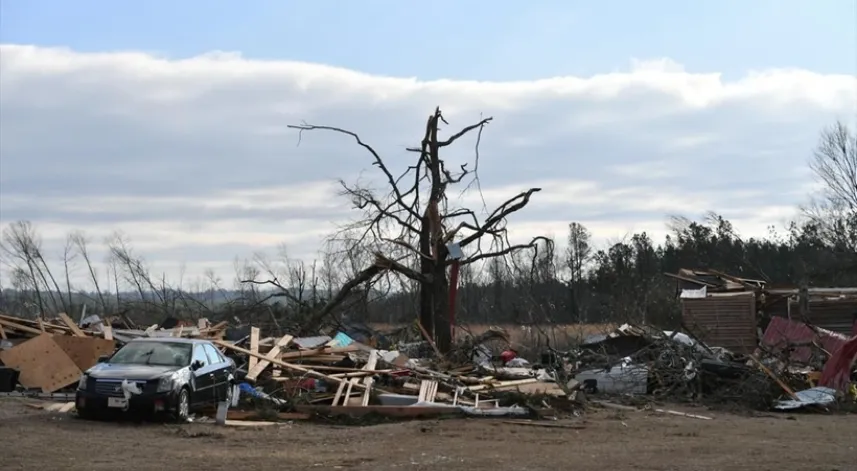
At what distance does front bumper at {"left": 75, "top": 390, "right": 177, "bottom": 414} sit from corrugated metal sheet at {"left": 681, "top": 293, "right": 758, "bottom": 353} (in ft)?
70.9

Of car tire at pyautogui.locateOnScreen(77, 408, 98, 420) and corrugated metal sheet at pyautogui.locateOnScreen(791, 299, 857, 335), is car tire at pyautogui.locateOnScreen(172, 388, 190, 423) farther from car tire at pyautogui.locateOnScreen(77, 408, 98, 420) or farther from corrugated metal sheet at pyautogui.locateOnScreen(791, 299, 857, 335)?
corrugated metal sheet at pyautogui.locateOnScreen(791, 299, 857, 335)

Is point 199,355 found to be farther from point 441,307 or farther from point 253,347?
point 441,307

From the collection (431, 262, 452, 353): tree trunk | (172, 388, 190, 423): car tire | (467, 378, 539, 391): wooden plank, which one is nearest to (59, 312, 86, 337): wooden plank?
(172, 388, 190, 423): car tire

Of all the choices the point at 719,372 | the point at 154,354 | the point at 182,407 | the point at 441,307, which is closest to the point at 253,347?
the point at 154,354

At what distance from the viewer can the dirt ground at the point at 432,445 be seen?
38.9 feet

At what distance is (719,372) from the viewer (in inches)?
875

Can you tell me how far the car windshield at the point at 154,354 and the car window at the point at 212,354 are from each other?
0.58 m

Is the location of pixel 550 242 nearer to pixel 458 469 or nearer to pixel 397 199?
pixel 397 199

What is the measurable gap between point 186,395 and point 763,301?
2381cm

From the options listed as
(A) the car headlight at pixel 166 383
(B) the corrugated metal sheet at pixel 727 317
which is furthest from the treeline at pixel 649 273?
(A) the car headlight at pixel 166 383

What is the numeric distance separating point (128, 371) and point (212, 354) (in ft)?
7.19

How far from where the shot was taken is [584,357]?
25594mm

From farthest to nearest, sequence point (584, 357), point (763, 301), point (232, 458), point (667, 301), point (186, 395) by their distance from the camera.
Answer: point (667, 301) < point (763, 301) < point (584, 357) < point (186, 395) < point (232, 458)

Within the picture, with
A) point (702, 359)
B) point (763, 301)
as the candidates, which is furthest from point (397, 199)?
point (763, 301)
